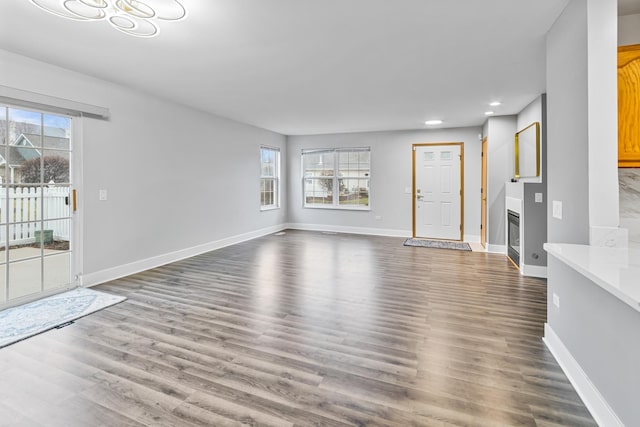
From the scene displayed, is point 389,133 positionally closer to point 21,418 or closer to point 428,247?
point 428,247

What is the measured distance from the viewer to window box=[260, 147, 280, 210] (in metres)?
8.00

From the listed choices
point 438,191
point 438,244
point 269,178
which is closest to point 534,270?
point 438,244

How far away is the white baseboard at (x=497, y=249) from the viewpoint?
19.7ft

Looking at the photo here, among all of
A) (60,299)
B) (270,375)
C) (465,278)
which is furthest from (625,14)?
(60,299)

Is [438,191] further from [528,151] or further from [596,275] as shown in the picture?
[596,275]

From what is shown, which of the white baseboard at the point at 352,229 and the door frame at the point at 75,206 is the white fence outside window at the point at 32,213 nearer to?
the door frame at the point at 75,206

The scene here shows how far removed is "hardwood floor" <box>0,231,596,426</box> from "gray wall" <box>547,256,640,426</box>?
0.76 feet

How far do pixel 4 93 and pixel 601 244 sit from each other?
16.7 ft

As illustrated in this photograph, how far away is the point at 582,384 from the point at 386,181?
6308 mm

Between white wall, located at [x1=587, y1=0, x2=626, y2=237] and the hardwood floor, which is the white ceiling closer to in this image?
white wall, located at [x1=587, y1=0, x2=626, y2=237]

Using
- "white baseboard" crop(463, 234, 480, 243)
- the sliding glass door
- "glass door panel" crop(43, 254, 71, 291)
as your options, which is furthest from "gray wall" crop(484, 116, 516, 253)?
"glass door panel" crop(43, 254, 71, 291)

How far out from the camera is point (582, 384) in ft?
6.39

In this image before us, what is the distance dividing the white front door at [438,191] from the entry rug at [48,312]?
6.23m

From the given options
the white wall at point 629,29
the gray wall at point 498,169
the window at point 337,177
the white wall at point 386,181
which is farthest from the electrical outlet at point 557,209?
the window at point 337,177
